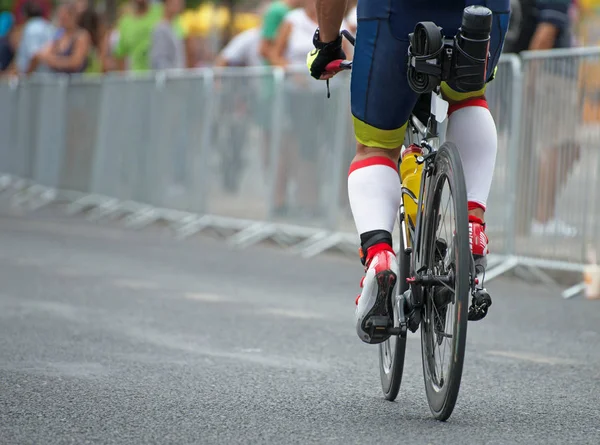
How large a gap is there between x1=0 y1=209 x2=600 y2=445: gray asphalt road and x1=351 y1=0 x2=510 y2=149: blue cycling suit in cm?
99

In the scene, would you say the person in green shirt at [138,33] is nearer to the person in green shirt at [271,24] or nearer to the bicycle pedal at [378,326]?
the person in green shirt at [271,24]

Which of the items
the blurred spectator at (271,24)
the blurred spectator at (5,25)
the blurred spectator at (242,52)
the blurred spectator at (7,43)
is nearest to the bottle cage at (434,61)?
the blurred spectator at (271,24)

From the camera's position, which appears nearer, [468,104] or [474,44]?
[474,44]

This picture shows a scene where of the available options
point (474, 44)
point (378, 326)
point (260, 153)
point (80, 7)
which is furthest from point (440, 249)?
point (80, 7)

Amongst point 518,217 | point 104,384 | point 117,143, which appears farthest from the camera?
point 117,143

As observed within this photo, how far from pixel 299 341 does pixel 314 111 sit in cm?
488

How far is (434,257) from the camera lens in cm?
436

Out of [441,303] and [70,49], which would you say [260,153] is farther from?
[441,303]

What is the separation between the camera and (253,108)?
11734 millimetres

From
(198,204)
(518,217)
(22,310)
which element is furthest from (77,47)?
(22,310)

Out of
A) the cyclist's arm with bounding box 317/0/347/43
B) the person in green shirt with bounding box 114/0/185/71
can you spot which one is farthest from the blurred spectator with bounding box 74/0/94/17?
the cyclist's arm with bounding box 317/0/347/43

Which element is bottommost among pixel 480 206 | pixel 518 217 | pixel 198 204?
pixel 198 204

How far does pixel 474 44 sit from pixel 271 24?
28.8ft

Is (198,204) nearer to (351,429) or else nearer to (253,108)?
(253,108)
